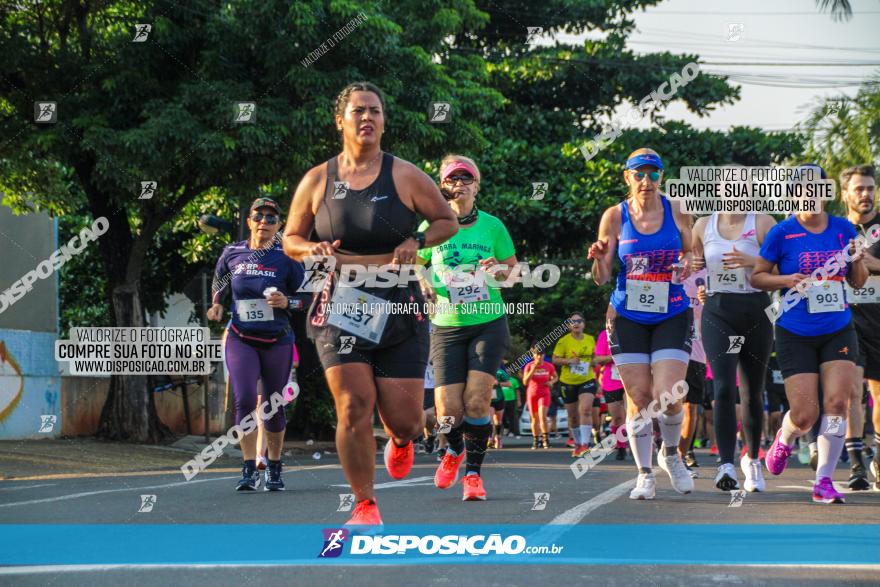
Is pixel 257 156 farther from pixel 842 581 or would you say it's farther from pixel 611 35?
pixel 611 35

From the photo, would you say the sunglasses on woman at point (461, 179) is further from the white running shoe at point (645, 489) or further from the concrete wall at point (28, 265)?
the concrete wall at point (28, 265)

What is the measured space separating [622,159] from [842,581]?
29.6 meters

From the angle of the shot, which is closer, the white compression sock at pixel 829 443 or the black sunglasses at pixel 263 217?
the white compression sock at pixel 829 443

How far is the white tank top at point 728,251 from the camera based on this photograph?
9.48m

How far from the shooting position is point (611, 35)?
117 ft

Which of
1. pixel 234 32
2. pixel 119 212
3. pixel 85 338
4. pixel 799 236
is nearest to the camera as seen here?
pixel 799 236

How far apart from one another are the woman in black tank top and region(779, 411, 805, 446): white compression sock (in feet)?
12.0

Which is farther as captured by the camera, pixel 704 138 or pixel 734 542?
pixel 704 138

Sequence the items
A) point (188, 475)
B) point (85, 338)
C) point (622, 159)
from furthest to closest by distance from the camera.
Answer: point (622, 159), point (85, 338), point (188, 475)

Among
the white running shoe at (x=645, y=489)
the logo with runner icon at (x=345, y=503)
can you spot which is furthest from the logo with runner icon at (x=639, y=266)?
the logo with runner icon at (x=345, y=503)

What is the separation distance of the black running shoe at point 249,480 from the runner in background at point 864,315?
14.6 ft

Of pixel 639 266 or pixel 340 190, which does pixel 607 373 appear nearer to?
pixel 639 266

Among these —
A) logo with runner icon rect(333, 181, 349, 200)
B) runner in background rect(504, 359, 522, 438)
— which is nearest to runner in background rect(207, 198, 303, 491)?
logo with runner icon rect(333, 181, 349, 200)

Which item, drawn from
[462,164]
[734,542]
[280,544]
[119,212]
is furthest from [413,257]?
[119,212]
